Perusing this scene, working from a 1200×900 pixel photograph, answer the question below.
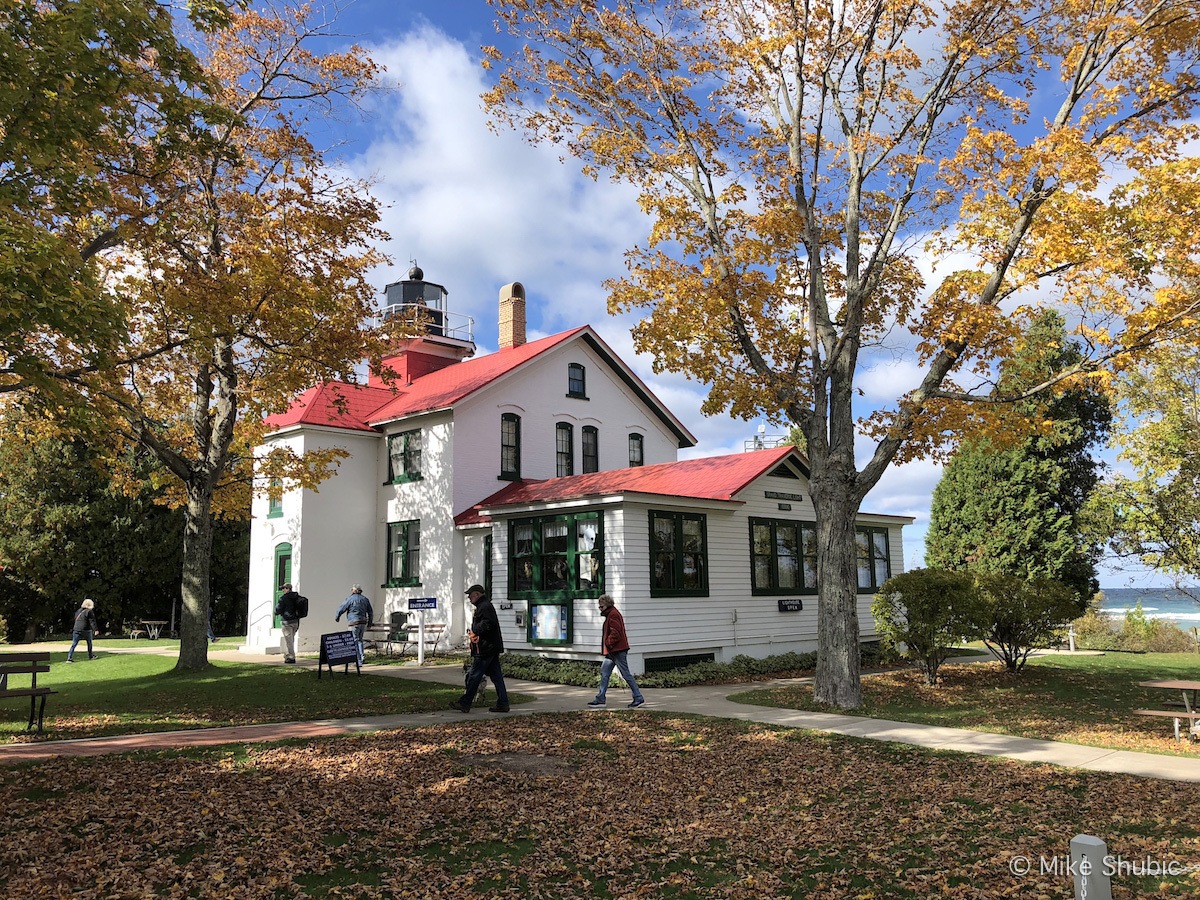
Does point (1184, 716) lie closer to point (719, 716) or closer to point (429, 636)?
point (719, 716)

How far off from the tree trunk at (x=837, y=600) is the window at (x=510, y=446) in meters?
12.8

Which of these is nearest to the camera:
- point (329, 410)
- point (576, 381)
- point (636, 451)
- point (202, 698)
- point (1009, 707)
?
point (1009, 707)

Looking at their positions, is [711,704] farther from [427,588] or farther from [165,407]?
[165,407]

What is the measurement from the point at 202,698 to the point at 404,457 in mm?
12002

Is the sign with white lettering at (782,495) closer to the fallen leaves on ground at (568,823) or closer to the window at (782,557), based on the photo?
the window at (782,557)

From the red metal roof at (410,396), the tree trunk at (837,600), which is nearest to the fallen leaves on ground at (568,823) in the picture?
the tree trunk at (837,600)

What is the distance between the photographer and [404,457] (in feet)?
84.0

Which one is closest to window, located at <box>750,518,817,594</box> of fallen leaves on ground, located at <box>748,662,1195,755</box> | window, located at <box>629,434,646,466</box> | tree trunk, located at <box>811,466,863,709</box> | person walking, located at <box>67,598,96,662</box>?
fallen leaves on ground, located at <box>748,662,1195,755</box>

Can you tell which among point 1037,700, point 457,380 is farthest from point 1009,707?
point 457,380

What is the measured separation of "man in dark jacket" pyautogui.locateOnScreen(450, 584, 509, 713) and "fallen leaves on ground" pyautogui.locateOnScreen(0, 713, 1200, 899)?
2.82 meters

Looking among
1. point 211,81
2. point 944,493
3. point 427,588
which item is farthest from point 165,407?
point 944,493

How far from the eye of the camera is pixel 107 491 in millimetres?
32719

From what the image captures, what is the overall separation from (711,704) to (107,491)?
92.0 ft

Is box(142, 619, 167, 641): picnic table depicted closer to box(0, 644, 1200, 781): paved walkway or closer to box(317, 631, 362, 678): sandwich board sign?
box(317, 631, 362, 678): sandwich board sign
